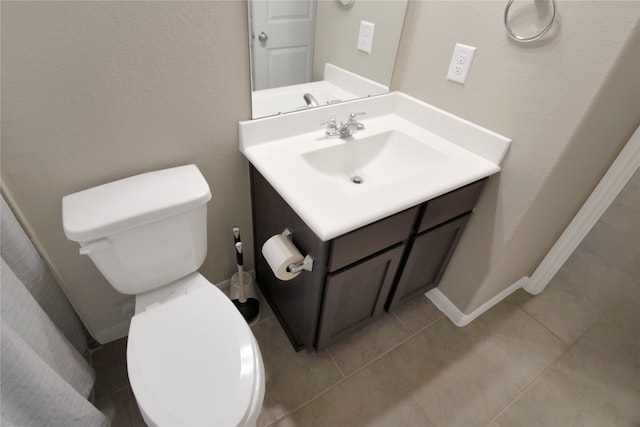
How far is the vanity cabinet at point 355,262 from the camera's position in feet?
3.28

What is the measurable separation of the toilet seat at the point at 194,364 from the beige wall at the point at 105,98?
40 cm

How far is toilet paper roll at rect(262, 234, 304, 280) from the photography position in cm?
101

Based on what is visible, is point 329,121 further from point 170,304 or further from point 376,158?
point 170,304

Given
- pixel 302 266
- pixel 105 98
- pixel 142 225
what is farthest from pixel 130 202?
pixel 302 266

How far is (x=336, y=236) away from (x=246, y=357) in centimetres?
44

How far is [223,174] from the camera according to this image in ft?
4.04

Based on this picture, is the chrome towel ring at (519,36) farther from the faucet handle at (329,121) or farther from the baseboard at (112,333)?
the baseboard at (112,333)

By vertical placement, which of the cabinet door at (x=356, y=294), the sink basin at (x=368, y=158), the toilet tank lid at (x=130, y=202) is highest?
the sink basin at (x=368, y=158)

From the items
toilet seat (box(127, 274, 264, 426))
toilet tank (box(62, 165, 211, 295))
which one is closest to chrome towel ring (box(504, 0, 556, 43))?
toilet tank (box(62, 165, 211, 295))

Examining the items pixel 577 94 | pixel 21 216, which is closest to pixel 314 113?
pixel 577 94

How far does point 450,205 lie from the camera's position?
118 cm

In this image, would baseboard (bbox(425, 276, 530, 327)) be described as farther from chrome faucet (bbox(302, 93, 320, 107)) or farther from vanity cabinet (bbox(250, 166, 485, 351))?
chrome faucet (bbox(302, 93, 320, 107))

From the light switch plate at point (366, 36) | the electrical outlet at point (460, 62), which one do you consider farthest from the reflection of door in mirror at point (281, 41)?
the electrical outlet at point (460, 62)

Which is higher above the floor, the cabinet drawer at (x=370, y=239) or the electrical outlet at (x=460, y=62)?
the electrical outlet at (x=460, y=62)
